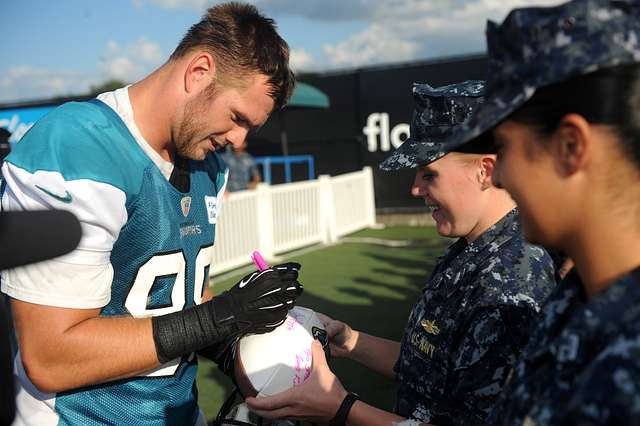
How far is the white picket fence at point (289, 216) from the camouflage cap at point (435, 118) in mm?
6881

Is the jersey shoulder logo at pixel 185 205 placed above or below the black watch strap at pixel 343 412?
above

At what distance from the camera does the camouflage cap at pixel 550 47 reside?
3.21 ft

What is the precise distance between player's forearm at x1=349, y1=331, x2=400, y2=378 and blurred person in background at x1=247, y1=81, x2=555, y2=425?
377mm

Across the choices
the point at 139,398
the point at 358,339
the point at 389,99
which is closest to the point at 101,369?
the point at 139,398

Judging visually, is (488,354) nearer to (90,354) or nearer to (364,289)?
(90,354)

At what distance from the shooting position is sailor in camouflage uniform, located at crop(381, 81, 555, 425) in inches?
68.3

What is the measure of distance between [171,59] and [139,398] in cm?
118

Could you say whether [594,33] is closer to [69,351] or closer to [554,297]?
[554,297]

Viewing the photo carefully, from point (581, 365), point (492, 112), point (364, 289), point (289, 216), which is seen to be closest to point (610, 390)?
point (581, 365)

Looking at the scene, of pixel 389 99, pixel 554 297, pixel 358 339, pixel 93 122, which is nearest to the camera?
pixel 554 297

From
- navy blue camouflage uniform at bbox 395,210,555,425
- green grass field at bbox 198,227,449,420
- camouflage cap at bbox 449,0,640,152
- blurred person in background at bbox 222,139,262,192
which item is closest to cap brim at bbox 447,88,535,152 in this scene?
camouflage cap at bbox 449,0,640,152

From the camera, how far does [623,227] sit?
3.44 ft

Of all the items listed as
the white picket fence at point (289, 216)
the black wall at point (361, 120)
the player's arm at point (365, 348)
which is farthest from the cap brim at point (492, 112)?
the black wall at point (361, 120)

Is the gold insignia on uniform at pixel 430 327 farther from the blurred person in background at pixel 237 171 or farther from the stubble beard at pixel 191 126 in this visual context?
the blurred person in background at pixel 237 171
